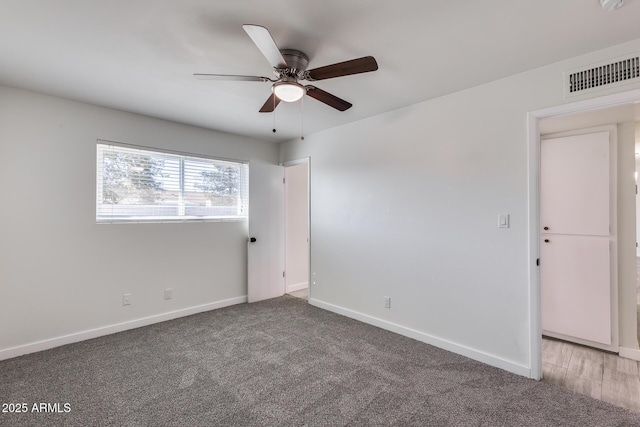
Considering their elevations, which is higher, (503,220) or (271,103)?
(271,103)

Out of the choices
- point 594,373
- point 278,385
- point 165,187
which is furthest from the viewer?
point 165,187

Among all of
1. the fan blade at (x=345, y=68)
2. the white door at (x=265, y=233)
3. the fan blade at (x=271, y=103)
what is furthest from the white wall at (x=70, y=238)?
the fan blade at (x=345, y=68)

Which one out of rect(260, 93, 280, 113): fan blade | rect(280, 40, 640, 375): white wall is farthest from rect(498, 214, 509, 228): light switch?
rect(260, 93, 280, 113): fan blade

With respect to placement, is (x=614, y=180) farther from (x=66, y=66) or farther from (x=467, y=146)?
(x=66, y=66)

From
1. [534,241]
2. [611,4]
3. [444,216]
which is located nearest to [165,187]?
[444,216]

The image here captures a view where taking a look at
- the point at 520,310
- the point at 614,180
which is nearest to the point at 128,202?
the point at 520,310

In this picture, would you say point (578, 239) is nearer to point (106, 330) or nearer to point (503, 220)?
point (503, 220)

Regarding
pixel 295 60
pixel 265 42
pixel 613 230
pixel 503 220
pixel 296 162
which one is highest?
pixel 295 60

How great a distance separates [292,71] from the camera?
2.01 metres

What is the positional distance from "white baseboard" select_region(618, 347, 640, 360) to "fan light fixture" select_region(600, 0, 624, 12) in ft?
9.38

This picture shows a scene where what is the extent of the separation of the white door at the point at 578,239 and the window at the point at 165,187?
3.79 meters

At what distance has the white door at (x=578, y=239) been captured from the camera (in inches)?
113

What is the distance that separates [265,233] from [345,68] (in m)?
3.13

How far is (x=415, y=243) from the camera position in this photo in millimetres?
3104
